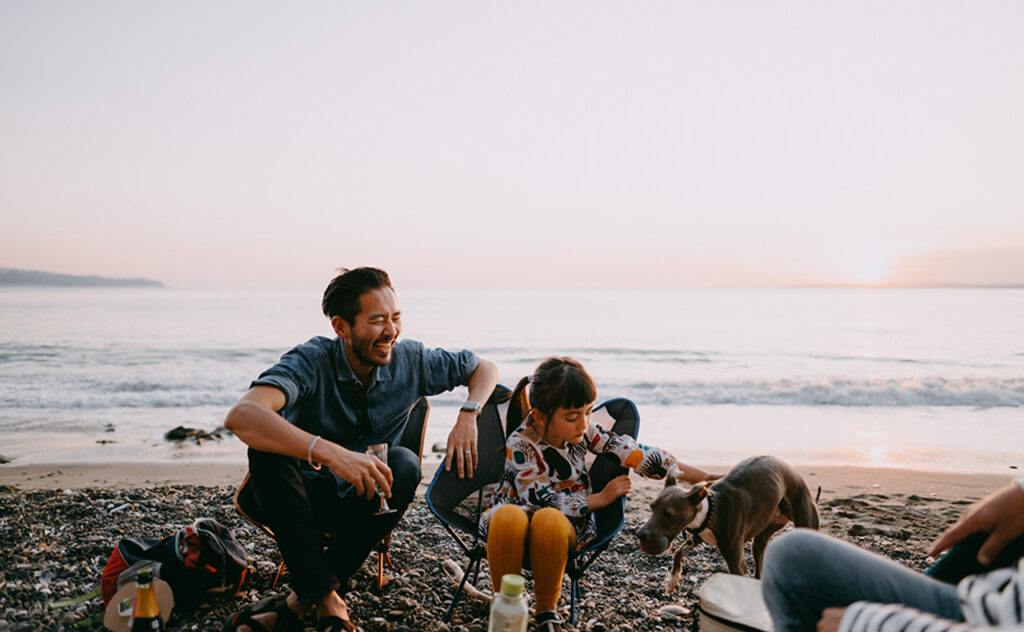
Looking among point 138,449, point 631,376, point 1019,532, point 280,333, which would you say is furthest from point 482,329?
point 1019,532

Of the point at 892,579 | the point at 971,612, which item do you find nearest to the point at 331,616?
the point at 892,579

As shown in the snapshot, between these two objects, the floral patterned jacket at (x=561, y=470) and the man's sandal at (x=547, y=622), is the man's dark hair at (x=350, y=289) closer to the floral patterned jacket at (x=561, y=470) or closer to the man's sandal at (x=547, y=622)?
the floral patterned jacket at (x=561, y=470)

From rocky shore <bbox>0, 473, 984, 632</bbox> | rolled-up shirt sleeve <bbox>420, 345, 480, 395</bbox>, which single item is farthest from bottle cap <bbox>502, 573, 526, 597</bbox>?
rolled-up shirt sleeve <bbox>420, 345, 480, 395</bbox>

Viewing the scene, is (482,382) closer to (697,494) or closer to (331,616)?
(697,494)

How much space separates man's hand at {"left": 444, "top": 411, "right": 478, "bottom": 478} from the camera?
10.7 ft

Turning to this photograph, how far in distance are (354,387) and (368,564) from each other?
1.20m

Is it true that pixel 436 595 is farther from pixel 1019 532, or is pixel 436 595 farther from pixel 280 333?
pixel 280 333

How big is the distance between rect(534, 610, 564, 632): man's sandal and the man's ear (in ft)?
5.16

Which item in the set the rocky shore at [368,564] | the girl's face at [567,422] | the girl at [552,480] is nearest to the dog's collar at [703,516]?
the girl at [552,480]

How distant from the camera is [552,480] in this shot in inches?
124

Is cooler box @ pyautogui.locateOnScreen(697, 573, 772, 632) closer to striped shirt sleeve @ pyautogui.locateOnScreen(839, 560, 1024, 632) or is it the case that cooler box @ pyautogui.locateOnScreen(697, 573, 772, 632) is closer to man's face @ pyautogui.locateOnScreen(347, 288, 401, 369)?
striped shirt sleeve @ pyautogui.locateOnScreen(839, 560, 1024, 632)

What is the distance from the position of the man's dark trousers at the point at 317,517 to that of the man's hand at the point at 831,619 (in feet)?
6.08

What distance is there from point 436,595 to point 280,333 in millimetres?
21238

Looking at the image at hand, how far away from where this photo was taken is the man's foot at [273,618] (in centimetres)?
263
